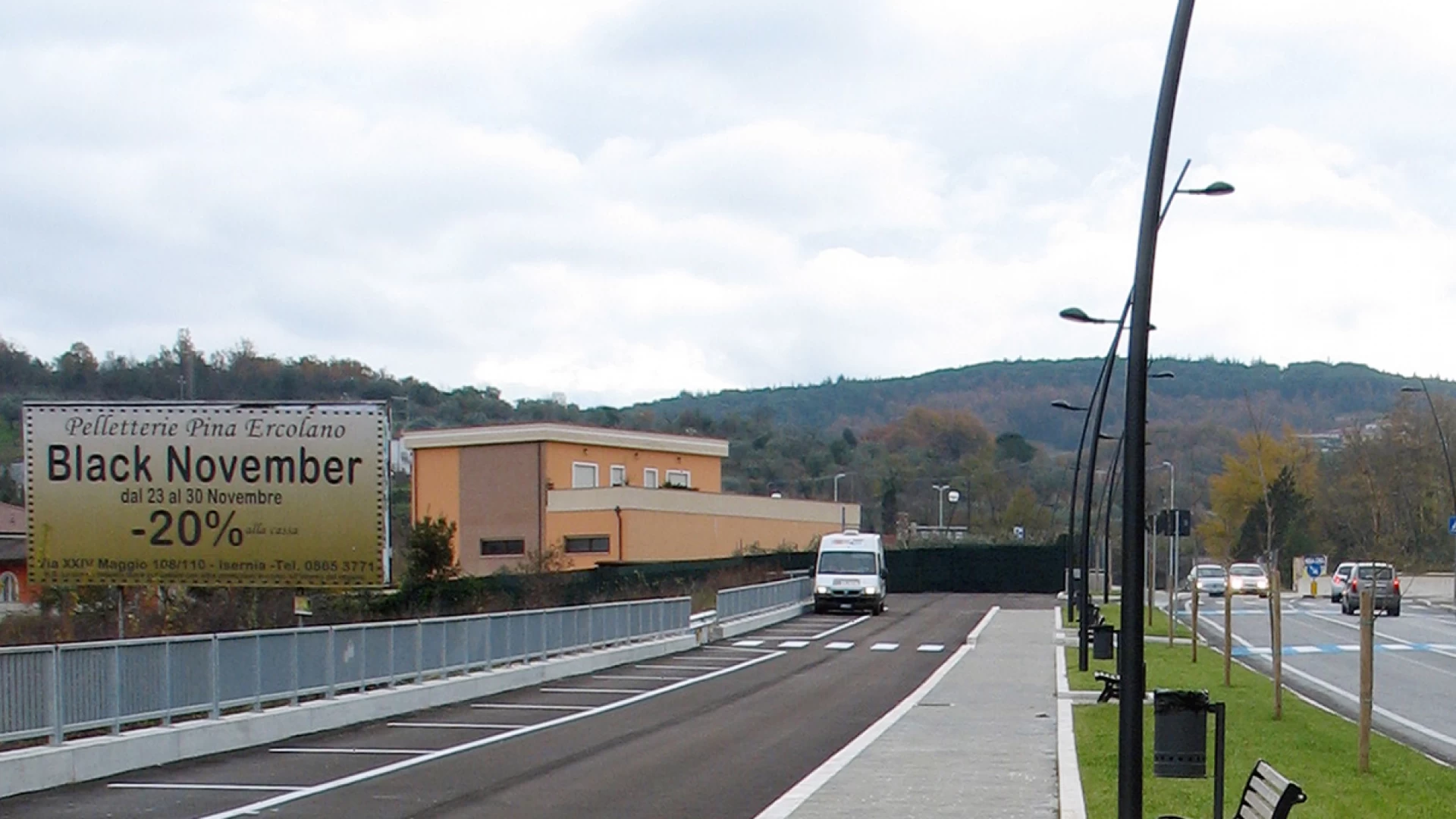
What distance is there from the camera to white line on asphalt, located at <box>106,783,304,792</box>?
15070 mm

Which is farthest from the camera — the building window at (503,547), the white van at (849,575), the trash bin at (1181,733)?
the building window at (503,547)

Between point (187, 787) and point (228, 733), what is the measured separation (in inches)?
121

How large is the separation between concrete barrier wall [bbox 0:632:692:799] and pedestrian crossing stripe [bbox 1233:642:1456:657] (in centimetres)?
1772

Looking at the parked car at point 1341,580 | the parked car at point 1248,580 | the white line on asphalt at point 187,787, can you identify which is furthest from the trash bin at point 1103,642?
the parked car at point 1248,580

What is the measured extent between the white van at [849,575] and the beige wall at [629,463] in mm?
18262

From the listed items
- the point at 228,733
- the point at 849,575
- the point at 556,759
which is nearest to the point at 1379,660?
the point at 556,759

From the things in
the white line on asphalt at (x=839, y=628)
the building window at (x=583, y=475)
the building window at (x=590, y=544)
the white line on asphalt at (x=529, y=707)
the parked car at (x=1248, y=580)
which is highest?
the building window at (x=583, y=475)

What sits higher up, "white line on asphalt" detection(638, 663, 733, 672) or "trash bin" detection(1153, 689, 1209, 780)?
"trash bin" detection(1153, 689, 1209, 780)

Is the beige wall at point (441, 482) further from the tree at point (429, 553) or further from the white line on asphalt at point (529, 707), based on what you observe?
the white line on asphalt at point (529, 707)

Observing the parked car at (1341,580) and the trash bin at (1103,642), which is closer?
the trash bin at (1103,642)

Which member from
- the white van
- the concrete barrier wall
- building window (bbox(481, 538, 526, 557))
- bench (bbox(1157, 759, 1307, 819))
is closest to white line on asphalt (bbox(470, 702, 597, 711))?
the concrete barrier wall

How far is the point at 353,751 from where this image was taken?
727 inches

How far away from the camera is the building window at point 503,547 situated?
7488cm

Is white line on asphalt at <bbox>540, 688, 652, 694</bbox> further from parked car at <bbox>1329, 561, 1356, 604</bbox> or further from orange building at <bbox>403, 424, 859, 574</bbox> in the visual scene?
orange building at <bbox>403, 424, 859, 574</bbox>
